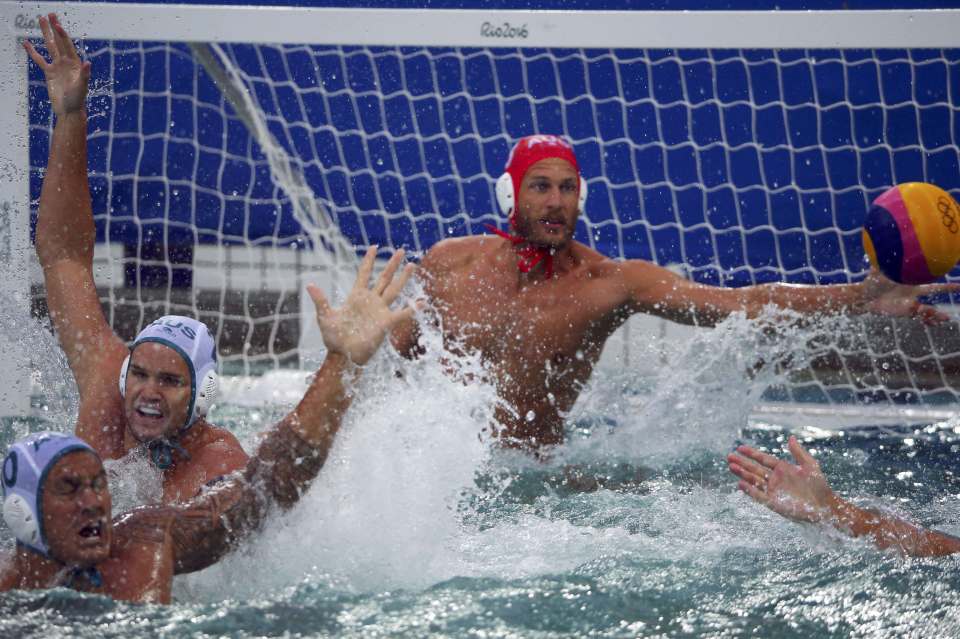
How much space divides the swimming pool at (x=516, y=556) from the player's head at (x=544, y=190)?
0.63 metres

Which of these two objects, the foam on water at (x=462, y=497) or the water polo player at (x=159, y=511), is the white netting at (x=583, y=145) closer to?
the foam on water at (x=462, y=497)

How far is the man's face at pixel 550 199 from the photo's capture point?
450 cm

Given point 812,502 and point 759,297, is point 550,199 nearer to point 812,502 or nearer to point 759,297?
point 759,297

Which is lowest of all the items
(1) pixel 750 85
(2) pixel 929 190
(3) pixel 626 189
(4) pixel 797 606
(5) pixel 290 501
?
(4) pixel 797 606

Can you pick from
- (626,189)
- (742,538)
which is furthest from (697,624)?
(626,189)

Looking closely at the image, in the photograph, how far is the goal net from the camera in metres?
6.61

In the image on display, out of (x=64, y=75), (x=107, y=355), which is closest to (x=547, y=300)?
(x=107, y=355)

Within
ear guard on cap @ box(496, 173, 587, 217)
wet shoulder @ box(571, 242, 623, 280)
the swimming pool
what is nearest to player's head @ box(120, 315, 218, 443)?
the swimming pool

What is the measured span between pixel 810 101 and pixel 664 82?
861 mm

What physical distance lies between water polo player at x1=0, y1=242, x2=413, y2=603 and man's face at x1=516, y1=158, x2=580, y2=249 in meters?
1.84

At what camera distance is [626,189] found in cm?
689

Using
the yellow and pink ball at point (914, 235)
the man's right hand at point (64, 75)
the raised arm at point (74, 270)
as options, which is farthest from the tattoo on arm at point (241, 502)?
the yellow and pink ball at point (914, 235)

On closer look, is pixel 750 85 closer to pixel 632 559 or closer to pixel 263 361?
pixel 263 361

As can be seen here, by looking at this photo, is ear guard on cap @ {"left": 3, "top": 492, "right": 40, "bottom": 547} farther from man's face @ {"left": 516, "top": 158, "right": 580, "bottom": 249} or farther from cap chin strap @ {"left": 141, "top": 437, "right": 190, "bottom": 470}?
man's face @ {"left": 516, "top": 158, "right": 580, "bottom": 249}
